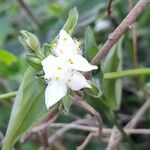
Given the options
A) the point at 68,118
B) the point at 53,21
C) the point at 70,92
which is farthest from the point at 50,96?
the point at 53,21

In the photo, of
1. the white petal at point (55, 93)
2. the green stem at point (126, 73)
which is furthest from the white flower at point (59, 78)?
the green stem at point (126, 73)

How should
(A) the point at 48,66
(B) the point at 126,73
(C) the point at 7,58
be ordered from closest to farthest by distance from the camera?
(A) the point at 48,66 → (B) the point at 126,73 → (C) the point at 7,58

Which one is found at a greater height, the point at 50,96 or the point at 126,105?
the point at 50,96

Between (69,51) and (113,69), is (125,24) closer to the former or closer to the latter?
(69,51)

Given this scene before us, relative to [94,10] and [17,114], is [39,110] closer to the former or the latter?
[17,114]

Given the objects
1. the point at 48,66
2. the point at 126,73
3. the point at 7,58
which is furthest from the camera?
the point at 7,58

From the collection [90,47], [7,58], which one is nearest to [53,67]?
[90,47]
